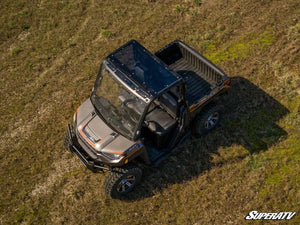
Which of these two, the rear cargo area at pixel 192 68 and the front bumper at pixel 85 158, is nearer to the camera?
the front bumper at pixel 85 158

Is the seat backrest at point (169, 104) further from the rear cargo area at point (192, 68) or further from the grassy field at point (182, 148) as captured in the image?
the grassy field at point (182, 148)

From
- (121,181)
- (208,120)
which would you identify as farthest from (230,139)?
(121,181)

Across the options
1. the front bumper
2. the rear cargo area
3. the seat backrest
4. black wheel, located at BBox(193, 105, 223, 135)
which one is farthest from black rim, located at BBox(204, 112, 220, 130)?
the front bumper

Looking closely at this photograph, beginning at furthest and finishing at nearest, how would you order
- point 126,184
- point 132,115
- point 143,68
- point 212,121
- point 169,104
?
point 212,121, point 126,184, point 169,104, point 143,68, point 132,115

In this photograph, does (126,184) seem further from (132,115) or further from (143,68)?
(143,68)

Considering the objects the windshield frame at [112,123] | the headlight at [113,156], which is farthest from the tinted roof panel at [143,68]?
the headlight at [113,156]

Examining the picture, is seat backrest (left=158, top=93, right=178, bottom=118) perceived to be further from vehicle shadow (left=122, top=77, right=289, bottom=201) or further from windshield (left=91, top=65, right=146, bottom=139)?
vehicle shadow (left=122, top=77, right=289, bottom=201)
